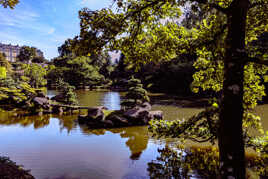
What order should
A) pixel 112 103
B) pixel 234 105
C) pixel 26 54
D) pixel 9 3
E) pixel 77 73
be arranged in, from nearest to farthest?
pixel 234 105 → pixel 9 3 → pixel 112 103 → pixel 77 73 → pixel 26 54

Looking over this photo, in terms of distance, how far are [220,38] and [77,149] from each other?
7.54m

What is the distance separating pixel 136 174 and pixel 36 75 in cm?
3054

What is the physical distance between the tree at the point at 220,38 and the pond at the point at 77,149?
4.09m

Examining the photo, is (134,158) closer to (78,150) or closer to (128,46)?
(78,150)

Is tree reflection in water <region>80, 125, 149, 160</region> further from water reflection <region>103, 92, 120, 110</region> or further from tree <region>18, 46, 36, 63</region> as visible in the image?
tree <region>18, 46, 36, 63</region>

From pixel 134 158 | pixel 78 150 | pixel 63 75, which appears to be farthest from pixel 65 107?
pixel 63 75

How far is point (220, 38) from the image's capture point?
273 centimetres

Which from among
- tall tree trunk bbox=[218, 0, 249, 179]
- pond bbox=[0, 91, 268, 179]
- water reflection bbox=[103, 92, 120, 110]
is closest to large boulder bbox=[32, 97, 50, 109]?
pond bbox=[0, 91, 268, 179]

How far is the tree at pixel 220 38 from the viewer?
2107 millimetres

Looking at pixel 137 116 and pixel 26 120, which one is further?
pixel 26 120

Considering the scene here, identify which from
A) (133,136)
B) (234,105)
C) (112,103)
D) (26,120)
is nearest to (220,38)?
(234,105)

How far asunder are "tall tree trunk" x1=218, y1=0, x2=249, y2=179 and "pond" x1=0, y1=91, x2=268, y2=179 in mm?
4062

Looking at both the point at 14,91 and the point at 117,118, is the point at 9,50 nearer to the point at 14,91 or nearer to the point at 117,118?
the point at 117,118

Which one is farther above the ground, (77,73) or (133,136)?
(77,73)
